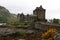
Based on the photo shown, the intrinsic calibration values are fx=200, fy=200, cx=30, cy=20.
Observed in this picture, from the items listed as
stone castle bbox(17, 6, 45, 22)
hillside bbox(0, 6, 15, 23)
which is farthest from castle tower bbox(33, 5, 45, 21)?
hillside bbox(0, 6, 15, 23)

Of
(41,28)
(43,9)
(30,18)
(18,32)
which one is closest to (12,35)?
(18,32)

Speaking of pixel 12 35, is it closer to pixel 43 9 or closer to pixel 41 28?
pixel 41 28

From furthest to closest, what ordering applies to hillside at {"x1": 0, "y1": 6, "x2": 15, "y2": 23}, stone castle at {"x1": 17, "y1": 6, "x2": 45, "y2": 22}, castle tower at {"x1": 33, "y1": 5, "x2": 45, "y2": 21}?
hillside at {"x1": 0, "y1": 6, "x2": 15, "y2": 23} < castle tower at {"x1": 33, "y1": 5, "x2": 45, "y2": 21} < stone castle at {"x1": 17, "y1": 6, "x2": 45, "y2": 22}

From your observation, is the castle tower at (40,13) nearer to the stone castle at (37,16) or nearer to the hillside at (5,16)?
the stone castle at (37,16)

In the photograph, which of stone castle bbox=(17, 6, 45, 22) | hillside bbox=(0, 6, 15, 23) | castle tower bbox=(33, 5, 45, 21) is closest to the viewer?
stone castle bbox=(17, 6, 45, 22)

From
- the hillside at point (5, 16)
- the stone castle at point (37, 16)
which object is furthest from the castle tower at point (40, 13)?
the hillside at point (5, 16)

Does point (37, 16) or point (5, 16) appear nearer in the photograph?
point (37, 16)

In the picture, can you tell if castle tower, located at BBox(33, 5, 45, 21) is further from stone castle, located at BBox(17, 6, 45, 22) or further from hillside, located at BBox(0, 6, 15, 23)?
hillside, located at BBox(0, 6, 15, 23)

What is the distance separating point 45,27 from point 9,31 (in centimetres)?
739

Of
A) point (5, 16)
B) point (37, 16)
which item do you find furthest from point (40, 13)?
point (5, 16)

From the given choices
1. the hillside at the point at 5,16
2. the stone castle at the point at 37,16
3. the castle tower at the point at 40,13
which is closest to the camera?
the stone castle at the point at 37,16

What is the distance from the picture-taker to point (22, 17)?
177 ft

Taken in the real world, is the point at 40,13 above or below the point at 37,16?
A: above

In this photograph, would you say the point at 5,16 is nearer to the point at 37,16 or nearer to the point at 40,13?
the point at 40,13
